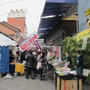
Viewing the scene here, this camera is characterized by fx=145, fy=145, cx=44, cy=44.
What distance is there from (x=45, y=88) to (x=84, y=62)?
2.46m

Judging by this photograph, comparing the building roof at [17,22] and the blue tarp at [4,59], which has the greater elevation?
the building roof at [17,22]

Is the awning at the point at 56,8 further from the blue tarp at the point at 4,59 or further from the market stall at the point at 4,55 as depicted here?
the blue tarp at the point at 4,59

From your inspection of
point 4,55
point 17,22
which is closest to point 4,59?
point 4,55

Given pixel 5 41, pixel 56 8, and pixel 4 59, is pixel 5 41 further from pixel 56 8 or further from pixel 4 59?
pixel 56 8

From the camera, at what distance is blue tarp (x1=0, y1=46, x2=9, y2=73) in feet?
34.5

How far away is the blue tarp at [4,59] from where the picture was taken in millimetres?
10516

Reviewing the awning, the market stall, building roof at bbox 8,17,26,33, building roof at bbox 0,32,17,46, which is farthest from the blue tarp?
building roof at bbox 8,17,26,33

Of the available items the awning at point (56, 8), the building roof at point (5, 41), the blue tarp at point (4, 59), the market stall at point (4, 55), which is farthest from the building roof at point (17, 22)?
the blue tarp at point (4, 59)

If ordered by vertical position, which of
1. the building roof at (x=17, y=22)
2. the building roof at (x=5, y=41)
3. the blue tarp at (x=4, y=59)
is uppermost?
the building roof at (x=17, y=22)

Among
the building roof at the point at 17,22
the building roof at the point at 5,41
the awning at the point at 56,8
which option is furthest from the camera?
the building roof at the point at 17,22

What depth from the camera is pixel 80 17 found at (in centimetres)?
973

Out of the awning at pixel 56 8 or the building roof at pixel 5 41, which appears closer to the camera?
the awning at pixel 56 8

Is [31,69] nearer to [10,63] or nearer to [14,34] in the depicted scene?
[10,63]

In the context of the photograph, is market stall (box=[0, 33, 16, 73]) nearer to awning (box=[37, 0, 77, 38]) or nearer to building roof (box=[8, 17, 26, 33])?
awning (box=[37, 0, 77, 38])
